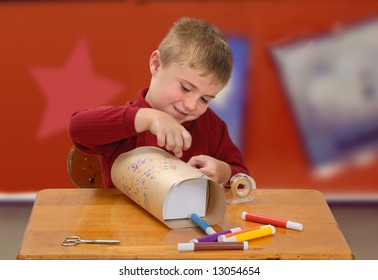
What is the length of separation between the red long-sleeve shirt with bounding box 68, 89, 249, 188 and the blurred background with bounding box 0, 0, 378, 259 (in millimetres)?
1462

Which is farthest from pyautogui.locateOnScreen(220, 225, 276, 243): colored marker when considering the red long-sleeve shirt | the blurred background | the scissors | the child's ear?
the blurred background

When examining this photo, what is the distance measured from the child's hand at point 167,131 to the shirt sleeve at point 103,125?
1.4 inches

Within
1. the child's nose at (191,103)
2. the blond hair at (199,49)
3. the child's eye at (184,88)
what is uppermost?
the blond hair at (199,49)

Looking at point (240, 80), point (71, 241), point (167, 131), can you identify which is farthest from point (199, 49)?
point (240, 80)

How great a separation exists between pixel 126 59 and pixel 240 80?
484mm

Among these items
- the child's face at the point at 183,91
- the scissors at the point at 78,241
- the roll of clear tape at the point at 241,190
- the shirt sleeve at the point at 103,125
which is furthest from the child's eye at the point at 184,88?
the scissors at the point at 78,241

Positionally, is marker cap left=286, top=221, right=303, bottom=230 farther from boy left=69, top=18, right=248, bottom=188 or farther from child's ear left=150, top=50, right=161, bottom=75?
child's ear left=150, top=50, right=161, bottom=75

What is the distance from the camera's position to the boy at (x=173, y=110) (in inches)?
57.5

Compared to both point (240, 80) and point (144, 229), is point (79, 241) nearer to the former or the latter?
point (144, 229)

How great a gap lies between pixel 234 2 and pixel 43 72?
0.85 m

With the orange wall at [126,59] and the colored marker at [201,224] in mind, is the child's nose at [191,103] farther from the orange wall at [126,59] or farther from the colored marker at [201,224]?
the orange wall at [126,59]

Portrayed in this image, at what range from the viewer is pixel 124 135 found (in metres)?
1.49

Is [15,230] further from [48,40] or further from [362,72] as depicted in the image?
[362,72]
